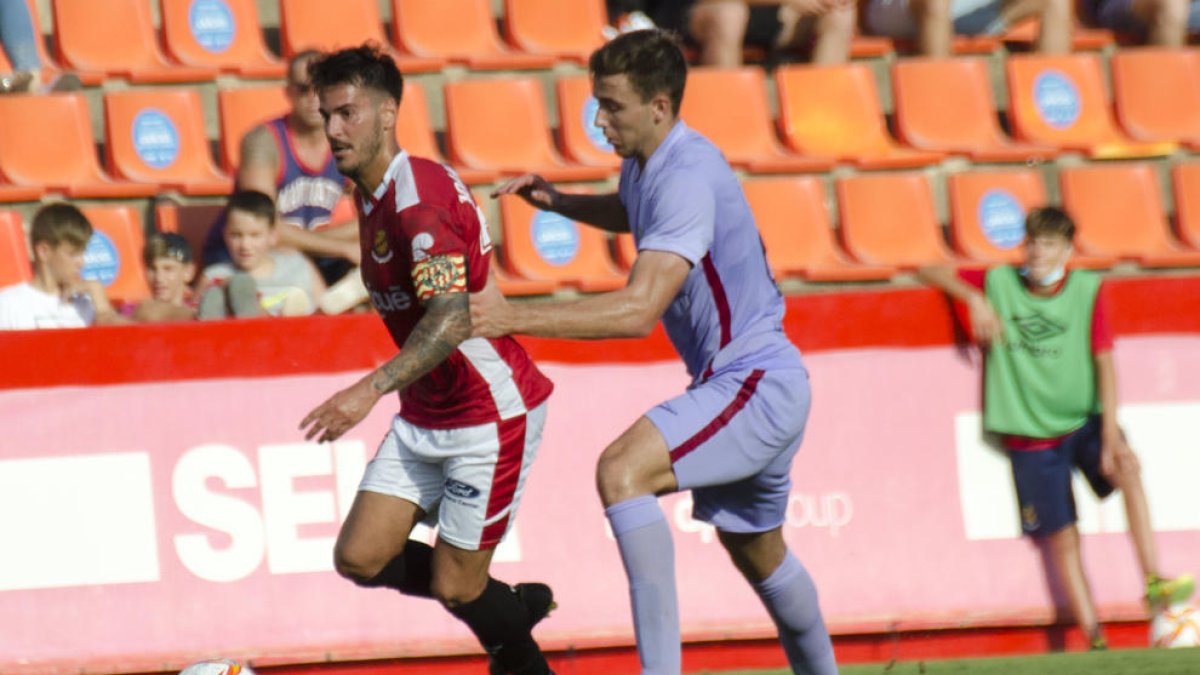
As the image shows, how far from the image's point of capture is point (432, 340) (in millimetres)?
4785

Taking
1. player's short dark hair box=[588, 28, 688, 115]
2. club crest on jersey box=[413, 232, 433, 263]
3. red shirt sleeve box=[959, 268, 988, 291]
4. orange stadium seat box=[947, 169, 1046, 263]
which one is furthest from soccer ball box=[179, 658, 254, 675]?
orange stadium seat box=[947, 169, 1046, 263]

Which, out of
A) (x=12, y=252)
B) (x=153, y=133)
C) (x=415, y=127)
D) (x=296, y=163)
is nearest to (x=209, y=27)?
(x=153, y=133)

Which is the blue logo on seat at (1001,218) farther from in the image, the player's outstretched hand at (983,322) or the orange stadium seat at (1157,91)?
the player's outstretched hand at (983,322)

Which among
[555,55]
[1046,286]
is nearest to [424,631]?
[1046,286]

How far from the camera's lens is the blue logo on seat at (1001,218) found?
10.1 m

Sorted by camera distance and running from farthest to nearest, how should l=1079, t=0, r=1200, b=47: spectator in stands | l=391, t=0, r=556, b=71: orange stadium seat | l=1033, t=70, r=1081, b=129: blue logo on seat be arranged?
l=1079, t=0, r=1200, b=47: spectator in stands < l=1033, t=70, r=1081, b=129: blue logo on seat < l=391, t=0, r=556, b=71: orange stadium seat

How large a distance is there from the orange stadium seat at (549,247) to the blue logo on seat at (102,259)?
2.01 metres

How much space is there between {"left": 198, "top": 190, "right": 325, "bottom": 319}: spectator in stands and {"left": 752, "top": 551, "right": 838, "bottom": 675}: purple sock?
3.13 metres

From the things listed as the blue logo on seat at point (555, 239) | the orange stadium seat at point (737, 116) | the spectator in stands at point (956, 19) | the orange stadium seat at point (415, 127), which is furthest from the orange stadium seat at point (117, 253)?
the spectator in stands at point (956, 19)

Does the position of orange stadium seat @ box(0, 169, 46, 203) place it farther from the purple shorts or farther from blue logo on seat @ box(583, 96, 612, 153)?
the purple shorts

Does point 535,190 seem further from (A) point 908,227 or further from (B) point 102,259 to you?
(A) point 908,227

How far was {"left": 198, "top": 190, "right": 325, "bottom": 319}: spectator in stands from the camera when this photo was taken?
767 centimetres

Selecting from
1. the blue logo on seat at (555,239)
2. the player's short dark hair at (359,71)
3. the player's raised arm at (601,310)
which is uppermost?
the player's short dark hair at (359,71)

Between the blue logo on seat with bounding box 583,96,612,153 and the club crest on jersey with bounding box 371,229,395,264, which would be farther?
the blue logo on seat with bounding box 583,96,612,153
